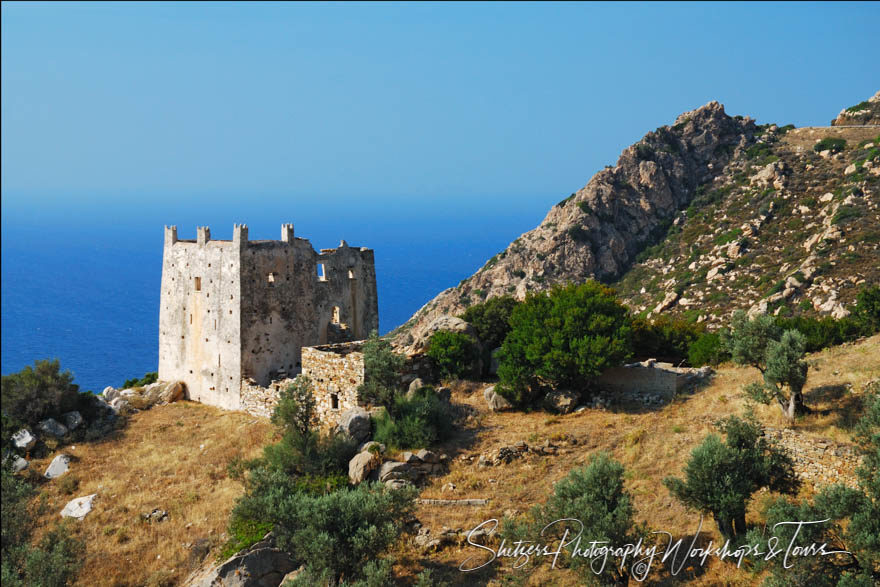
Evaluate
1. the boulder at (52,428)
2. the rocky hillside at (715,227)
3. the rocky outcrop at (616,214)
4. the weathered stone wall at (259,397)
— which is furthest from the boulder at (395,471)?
the rocky outcrop at (616,214)

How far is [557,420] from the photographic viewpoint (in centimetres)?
2136

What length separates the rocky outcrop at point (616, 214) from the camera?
5972 centimetres

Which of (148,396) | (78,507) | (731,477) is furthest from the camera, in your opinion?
(148,396)

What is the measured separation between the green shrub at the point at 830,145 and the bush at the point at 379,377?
158 ft

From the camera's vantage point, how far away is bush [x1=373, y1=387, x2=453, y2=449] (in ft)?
63.5

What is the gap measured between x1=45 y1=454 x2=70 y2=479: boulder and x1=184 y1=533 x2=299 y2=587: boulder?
857cm

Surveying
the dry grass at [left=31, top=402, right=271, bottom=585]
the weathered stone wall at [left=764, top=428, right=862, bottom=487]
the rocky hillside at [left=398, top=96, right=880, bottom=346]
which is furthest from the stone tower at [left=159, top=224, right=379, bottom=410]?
the weathered stone wall at [left=764, top=428, right=862, bottom=487]

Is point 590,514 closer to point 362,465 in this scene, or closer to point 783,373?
point 362,465

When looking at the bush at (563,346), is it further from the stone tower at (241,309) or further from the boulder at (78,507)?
the boulder at (78,507)

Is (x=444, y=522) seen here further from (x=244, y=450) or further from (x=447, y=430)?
(x=244, y=450)

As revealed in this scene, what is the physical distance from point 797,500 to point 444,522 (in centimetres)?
748

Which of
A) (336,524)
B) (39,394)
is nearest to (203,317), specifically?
(39,394)

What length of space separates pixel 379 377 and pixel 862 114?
58.3m

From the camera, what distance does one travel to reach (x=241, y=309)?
88.2 ft
